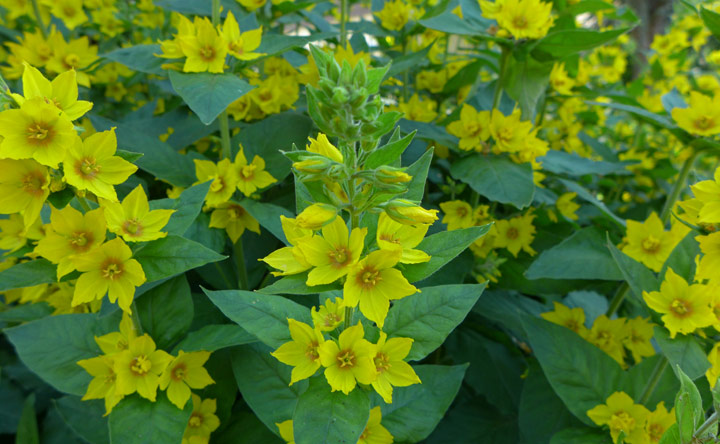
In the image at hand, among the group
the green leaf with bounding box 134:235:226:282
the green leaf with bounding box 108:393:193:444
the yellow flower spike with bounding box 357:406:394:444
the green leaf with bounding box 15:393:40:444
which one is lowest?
the green leaf with bounding box 15:393:40:444

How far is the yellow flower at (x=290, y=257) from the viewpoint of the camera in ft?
2.62

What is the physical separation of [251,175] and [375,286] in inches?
26.8

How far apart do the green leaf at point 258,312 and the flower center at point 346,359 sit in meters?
0.11

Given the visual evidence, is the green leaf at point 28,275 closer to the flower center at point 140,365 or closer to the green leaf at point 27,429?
the flower center at point 140,365

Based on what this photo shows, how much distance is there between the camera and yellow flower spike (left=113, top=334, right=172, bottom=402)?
3.39 feet

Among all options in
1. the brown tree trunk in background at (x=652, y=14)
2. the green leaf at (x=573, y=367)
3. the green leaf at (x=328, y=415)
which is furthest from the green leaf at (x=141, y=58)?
the brown tree trunk in background at (x=652, y=14)

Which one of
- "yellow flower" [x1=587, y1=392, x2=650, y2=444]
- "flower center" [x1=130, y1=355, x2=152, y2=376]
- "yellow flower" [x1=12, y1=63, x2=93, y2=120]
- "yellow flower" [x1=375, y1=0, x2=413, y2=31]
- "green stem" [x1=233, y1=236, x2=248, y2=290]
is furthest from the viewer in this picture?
"yellow flower" [x1=375, y1=0, x2=413, y2=31]

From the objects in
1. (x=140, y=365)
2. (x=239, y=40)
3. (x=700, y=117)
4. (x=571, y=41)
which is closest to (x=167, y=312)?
(x=140, y=365)

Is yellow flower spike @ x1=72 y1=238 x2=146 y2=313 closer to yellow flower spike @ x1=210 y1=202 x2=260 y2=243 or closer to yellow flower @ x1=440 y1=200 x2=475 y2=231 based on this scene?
yellow flower spike @ x1=210 y1=202 x2=260 y2=243

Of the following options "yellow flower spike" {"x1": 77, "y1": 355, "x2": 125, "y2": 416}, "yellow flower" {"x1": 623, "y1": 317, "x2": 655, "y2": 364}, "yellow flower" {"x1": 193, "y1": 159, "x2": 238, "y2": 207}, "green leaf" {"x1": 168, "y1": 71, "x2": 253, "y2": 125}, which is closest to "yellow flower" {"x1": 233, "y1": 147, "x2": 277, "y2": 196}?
"yellow flower" {"x1": 193, "y1": 159, "x2": 238, "y2": 207}

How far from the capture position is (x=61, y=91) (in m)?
0.97

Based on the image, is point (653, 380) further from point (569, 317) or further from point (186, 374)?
point (186, 374)

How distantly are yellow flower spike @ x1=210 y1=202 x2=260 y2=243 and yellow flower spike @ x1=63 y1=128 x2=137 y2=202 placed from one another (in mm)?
396

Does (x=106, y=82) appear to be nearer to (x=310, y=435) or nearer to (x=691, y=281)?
(x=310, y=435)
